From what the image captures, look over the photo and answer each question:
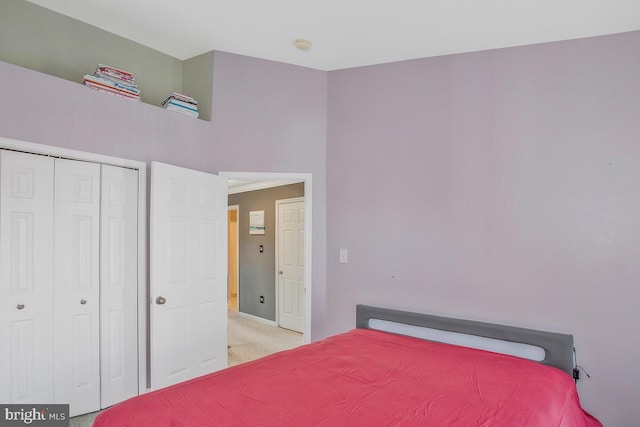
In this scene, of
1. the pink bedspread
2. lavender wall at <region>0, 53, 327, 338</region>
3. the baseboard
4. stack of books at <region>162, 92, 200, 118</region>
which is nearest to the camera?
the pink bedspread

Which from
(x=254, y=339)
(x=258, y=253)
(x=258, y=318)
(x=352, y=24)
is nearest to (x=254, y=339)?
(x=254, y=339)

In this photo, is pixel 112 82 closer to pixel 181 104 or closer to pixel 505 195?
pixel 181 104

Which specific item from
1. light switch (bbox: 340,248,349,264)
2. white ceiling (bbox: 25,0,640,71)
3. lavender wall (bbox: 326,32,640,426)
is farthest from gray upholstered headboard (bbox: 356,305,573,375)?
white ceiling (bbox: 25,0,640,71)

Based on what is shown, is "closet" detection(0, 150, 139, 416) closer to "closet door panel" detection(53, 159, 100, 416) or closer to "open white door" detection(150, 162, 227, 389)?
"closet door panel" detection(53, 159, 100, 416)

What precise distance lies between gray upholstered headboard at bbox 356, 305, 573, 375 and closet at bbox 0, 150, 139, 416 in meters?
1.92

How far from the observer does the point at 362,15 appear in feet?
8.77

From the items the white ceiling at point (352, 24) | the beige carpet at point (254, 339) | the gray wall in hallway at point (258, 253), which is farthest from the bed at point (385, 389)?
the gray wall in hallway at point (258, 253)

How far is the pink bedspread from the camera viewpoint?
1449 millimetres

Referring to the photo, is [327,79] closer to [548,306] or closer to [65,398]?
[548,306]

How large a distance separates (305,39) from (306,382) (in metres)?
2.55

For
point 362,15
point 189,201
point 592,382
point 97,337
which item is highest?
point 362,15

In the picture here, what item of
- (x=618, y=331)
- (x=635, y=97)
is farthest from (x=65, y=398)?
(x=635, y=97)
